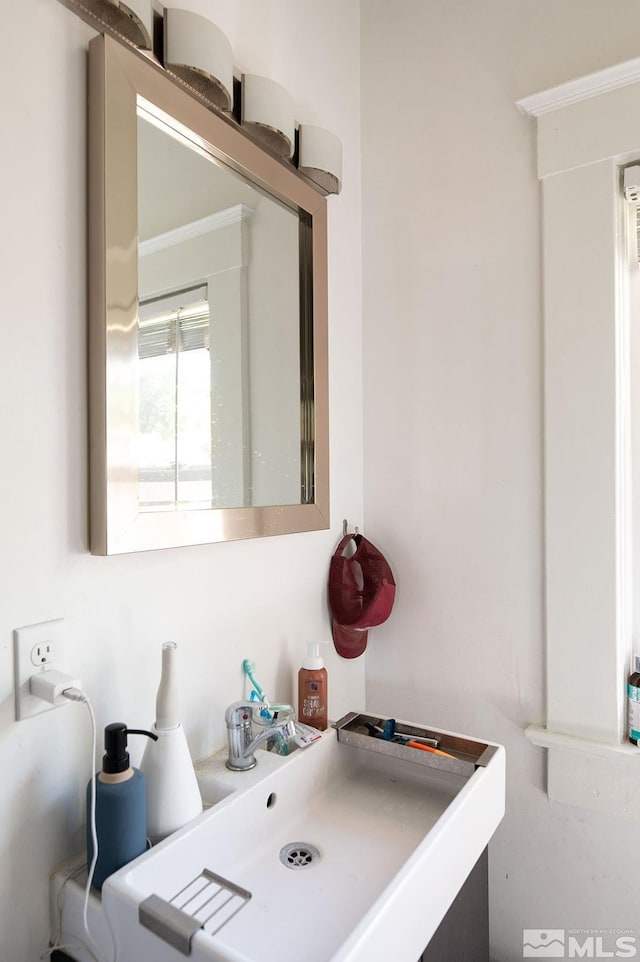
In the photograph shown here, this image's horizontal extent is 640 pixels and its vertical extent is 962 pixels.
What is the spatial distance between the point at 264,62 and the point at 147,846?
1470mm

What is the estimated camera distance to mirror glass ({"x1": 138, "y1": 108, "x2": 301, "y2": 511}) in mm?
933

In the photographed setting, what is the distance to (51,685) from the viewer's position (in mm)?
771

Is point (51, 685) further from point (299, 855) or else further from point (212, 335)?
point (212, 335)

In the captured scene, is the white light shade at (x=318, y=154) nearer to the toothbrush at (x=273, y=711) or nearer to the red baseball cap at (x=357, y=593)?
the red baseball cap at (x=357, y=593)

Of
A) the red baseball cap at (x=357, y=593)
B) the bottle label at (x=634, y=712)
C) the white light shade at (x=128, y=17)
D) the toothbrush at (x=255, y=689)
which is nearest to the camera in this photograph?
the white light shade at (x=128, y=17)

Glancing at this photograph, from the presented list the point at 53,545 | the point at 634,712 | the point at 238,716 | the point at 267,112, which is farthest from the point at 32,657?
the point at 634,712

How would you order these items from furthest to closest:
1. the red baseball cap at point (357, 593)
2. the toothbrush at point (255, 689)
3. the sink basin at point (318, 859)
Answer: the red baseball cap at point (357, 593) < the toothbrush at point (255, 689) < the sink basin at point (318, 859)

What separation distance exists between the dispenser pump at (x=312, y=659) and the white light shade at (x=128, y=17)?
44.1 inches

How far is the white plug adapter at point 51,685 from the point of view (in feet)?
2.52

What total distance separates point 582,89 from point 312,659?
4.40 feet

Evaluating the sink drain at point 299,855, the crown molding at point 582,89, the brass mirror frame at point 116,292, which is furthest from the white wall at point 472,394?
the brass mirror frame at point 116,292

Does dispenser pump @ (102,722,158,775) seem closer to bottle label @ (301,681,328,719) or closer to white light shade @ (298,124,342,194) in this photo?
bottle label @ (301,681,328,719)

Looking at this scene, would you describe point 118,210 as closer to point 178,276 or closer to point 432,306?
point 178,276

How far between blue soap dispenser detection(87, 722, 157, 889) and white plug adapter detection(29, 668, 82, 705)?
77 mm
